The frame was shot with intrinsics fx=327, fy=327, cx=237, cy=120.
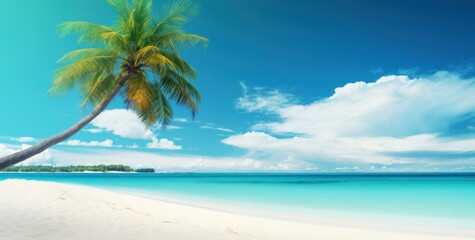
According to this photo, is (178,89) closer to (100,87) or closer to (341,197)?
(100,87)

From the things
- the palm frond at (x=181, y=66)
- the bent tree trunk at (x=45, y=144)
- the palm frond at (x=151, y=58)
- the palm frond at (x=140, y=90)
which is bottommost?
the bent tree trunk at (x=45, y=144)

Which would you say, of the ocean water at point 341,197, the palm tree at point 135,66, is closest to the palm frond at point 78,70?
the palm tree at point 135,66

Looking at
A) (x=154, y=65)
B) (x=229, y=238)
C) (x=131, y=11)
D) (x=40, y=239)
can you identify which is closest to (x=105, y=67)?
(x=154, y=65)

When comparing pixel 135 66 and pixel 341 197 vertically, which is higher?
pixel 135 66

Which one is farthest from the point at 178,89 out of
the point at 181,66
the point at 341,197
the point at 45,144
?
the point at 341,197

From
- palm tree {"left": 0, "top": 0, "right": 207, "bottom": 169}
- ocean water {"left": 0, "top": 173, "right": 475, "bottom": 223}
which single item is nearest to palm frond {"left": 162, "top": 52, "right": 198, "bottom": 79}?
palm tree {"left": 0, "top": 0, "right": 207, "bottom": 169}

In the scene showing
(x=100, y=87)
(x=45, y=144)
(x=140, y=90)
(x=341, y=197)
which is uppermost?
(x=100, y=87)

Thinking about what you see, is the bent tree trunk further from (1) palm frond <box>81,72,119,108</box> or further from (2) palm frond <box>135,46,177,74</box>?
(1) palm frond <box>81,72,119,108</box>

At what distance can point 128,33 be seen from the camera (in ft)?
30.3

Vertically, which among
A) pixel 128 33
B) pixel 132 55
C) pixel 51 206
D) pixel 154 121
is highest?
pixel 128 33

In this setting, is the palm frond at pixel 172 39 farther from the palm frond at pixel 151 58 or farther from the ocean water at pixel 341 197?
the ocean water at pixel 341 197

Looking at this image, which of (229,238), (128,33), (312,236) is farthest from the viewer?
(128,33)

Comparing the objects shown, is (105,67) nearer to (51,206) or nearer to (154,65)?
(154,65)

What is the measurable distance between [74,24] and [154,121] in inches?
136
